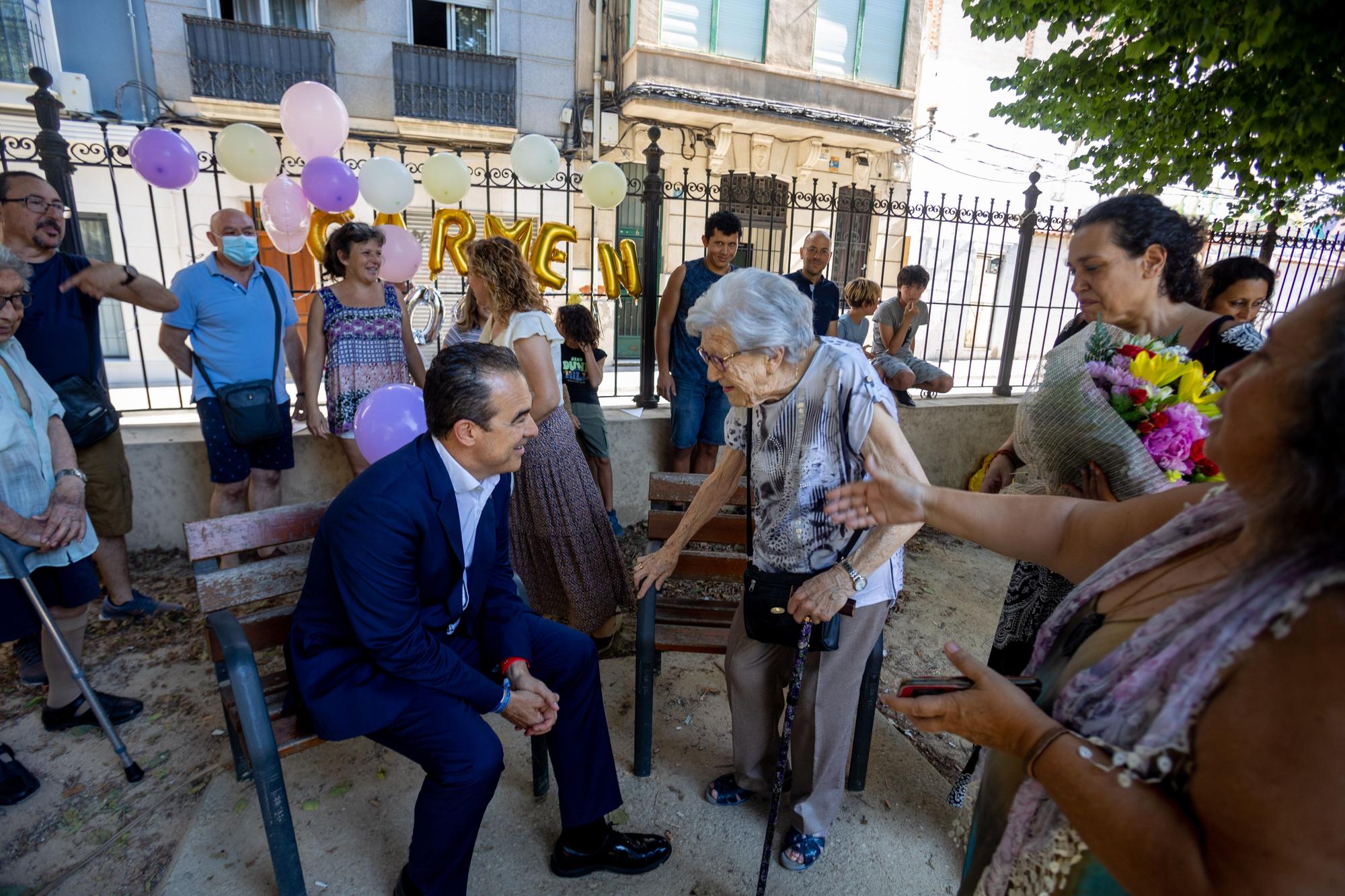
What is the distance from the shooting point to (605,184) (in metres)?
5.33

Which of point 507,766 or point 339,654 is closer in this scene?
point 339,654

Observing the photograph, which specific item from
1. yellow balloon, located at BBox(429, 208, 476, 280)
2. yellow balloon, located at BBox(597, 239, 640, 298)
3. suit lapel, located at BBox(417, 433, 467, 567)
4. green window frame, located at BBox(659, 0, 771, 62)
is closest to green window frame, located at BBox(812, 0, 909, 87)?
green window frame, located at BBox(659, 0, 771, 62)

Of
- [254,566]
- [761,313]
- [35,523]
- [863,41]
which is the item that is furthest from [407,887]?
[863,41]

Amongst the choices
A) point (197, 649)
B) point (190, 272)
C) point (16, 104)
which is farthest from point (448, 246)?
point (16, 104)

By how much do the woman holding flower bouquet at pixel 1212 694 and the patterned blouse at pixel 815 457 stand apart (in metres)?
0.76

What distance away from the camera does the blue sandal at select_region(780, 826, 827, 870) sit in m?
2.10

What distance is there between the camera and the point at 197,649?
3195mm

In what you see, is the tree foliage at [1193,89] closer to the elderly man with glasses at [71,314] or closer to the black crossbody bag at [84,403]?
the elderly man with glasses at [71,314]

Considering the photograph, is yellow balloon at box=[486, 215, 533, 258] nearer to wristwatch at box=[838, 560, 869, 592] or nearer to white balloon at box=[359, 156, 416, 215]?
white balloon at box=[359, 156, 416, 215]

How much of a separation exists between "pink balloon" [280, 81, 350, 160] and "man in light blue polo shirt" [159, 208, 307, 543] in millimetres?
1435

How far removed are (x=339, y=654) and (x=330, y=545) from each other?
1.04ft

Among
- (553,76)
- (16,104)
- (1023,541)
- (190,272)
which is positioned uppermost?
(553,76)

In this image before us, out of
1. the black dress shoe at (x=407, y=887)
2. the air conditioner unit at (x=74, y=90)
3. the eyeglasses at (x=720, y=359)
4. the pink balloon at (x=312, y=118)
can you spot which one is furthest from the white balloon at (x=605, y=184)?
the air conditioner unit at (x=74, y=90)

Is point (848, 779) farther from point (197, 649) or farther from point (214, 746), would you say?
point (197, 649)
